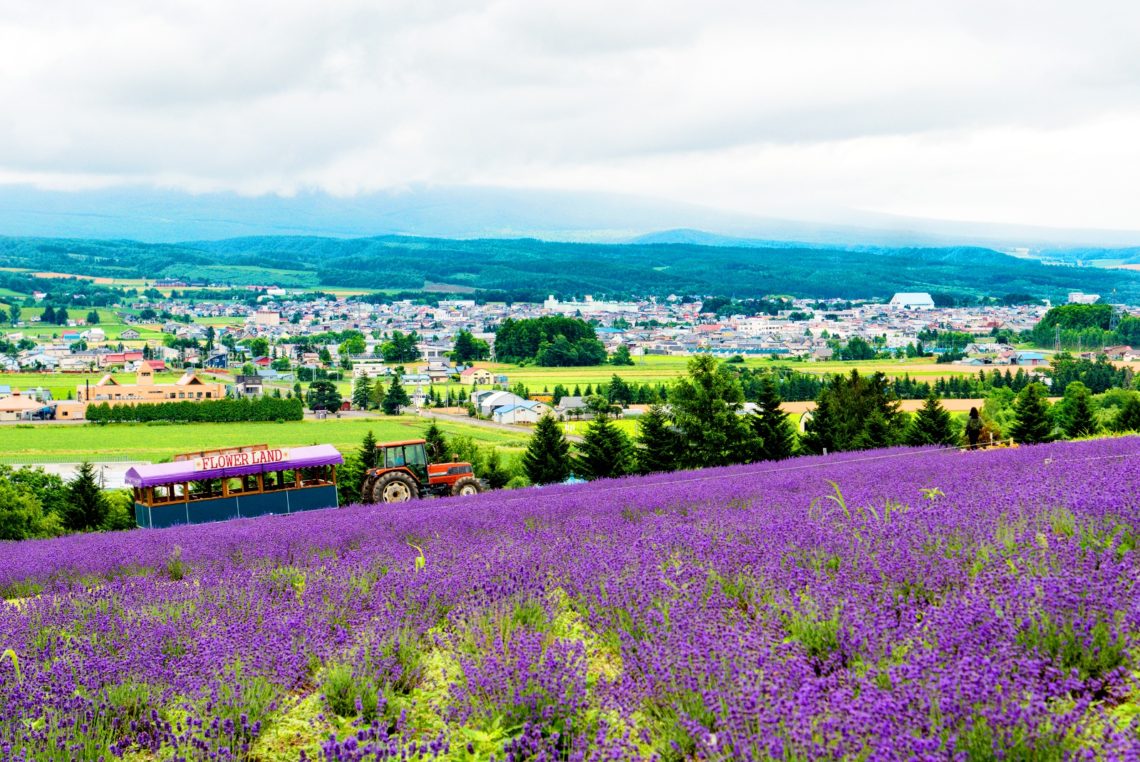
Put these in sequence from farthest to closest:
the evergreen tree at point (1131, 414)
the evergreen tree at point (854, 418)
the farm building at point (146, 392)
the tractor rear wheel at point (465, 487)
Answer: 1. the farm building at point (146, 392)
2. the evergreen tree at point (854, 418)
3. the evergreen tree at point (1131, 414)
4. the tractor rear wheel at point (465, 487)

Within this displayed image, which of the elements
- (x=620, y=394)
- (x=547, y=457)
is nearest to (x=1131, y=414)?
(x=547, y=457)

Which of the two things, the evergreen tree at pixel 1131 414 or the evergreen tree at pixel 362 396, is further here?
the evergreen tree at pixel 362 396

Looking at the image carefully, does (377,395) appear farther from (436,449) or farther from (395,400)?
(436,449)

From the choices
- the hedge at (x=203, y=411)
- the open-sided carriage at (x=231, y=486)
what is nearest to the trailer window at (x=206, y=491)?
the open-sided carriage at (x=231, y=486)

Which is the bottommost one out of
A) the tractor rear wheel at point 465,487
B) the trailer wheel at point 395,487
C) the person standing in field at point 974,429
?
the tractor rear wheel at point 465,487

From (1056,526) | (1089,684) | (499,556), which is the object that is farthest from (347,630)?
(1056,526)

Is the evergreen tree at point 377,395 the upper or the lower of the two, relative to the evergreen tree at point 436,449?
lower

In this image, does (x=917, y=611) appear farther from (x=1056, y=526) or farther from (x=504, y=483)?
(x=504, y=483)

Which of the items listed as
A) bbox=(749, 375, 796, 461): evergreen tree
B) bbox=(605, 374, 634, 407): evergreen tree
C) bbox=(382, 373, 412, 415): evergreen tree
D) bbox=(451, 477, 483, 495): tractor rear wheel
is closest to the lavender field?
bbox=(451, 477, 483, 495): tractor rear wheel

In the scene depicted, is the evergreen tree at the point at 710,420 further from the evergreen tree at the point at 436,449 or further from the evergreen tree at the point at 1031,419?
the evergreen tree at the point at 436,449
